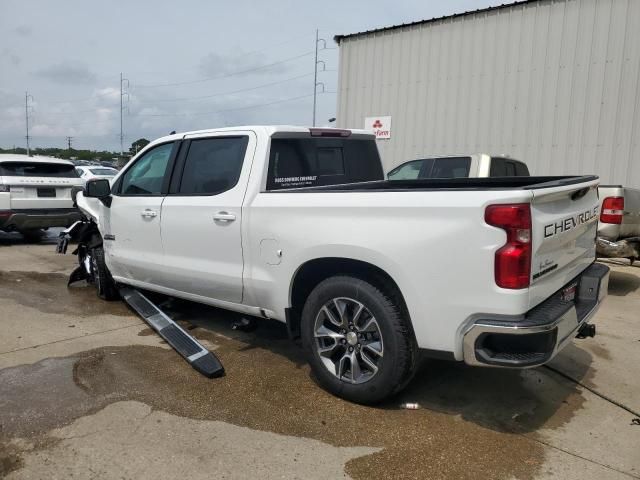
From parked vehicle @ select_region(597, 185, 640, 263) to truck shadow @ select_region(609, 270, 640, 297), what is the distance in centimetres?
81

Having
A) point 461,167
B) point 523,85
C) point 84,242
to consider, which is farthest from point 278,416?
point 523,85

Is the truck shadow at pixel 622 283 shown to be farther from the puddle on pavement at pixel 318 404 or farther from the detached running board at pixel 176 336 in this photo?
the detached running board at pixel 176 336

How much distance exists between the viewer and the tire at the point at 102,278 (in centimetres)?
601

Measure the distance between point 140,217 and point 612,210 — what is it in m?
5.08

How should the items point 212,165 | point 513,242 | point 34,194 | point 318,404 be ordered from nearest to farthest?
1. point 513,242
2. point 318,404
3. point 212,165
4. point 34,194

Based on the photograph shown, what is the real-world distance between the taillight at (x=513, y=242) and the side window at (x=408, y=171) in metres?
6.12

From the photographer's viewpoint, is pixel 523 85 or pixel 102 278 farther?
pixel 523 85

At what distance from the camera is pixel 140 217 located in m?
5.00

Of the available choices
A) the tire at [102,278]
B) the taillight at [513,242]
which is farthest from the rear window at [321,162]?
the tire at [102,278]

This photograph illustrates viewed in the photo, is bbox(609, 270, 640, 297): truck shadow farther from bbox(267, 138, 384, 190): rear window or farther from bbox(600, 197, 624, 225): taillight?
bbox(267, 138, 384, 190): rear window

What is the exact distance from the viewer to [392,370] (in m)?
3.26

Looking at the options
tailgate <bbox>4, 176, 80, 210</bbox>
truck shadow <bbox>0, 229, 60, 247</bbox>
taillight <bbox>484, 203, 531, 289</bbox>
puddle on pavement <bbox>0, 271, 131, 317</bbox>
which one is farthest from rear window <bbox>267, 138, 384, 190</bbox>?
truck shadow <bbox>0, 229, 60, 247</bbox>

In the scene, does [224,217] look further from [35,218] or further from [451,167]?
[35,218]

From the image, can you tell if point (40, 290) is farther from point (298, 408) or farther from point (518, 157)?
point (518, 157)
